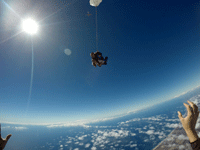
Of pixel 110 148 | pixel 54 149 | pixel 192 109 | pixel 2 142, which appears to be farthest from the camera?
pixel 54 149

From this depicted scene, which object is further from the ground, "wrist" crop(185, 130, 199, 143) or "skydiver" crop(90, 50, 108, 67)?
"skydiver" crop(90, 50, 108, 67)

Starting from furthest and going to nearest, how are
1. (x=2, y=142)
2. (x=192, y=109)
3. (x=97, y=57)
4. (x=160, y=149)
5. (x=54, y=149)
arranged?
(x=54, y=149), (x=160, y=149), (x=97, y=57), (x=2, y=142), (x=192, y=109)

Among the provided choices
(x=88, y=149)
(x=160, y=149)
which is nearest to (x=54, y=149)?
(x=88, y=149)

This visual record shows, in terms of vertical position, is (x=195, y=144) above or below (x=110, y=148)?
above

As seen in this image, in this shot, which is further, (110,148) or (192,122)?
(110,148)

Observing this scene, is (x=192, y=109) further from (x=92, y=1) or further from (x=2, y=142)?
(x=92, y=1)

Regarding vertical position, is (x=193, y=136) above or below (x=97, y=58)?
below

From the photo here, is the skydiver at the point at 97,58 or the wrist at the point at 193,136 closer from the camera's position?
the wrist at the point at 193,136

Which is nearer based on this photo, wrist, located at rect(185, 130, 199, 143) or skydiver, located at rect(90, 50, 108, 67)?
wrist, located at rect(185, 130, 199, 143)

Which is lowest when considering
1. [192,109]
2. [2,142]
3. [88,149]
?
[88,149]

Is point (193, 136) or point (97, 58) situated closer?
point (193, 136)

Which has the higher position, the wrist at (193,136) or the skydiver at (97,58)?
the skydiver at (97,58)
